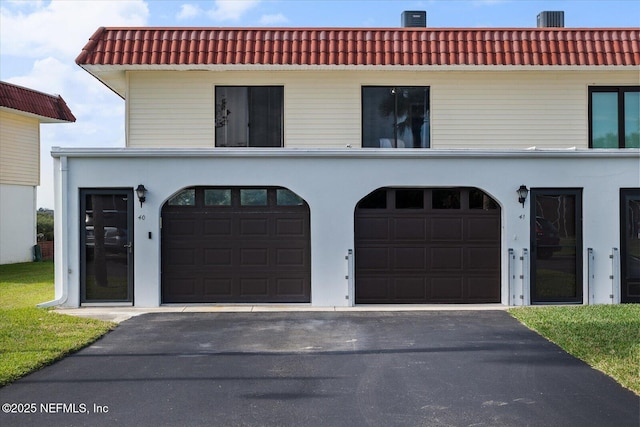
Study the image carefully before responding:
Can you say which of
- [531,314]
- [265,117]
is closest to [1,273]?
[265,117]

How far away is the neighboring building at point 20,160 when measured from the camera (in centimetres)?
2262

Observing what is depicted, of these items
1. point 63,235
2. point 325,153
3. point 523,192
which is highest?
point 325,153

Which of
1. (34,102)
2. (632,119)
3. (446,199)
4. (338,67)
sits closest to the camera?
(446,199)

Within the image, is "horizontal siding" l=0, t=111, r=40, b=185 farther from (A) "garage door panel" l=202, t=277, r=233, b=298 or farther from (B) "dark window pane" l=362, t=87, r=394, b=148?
(B) "dark window pane" l=362, t=87, r=394, b=148

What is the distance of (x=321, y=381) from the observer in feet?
23.2

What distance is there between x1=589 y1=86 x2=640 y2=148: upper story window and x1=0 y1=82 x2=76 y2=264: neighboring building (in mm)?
18641

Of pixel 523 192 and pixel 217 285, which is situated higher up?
pixel 523 192

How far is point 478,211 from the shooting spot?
12.6 metres

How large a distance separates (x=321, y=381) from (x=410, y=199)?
6.25 metres

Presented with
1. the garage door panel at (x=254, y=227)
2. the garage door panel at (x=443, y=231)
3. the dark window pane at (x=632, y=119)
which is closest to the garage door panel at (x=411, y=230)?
the garage door panel at (x=443, y=231)

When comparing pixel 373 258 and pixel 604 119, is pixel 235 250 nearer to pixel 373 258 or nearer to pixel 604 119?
pixel 373 258

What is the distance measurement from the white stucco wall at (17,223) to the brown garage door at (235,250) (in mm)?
13406

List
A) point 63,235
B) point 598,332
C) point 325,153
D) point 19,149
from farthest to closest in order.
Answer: point 19,149 < point 325,153 < point 63,235 < point 598,332

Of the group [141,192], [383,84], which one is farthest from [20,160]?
[383,84]
